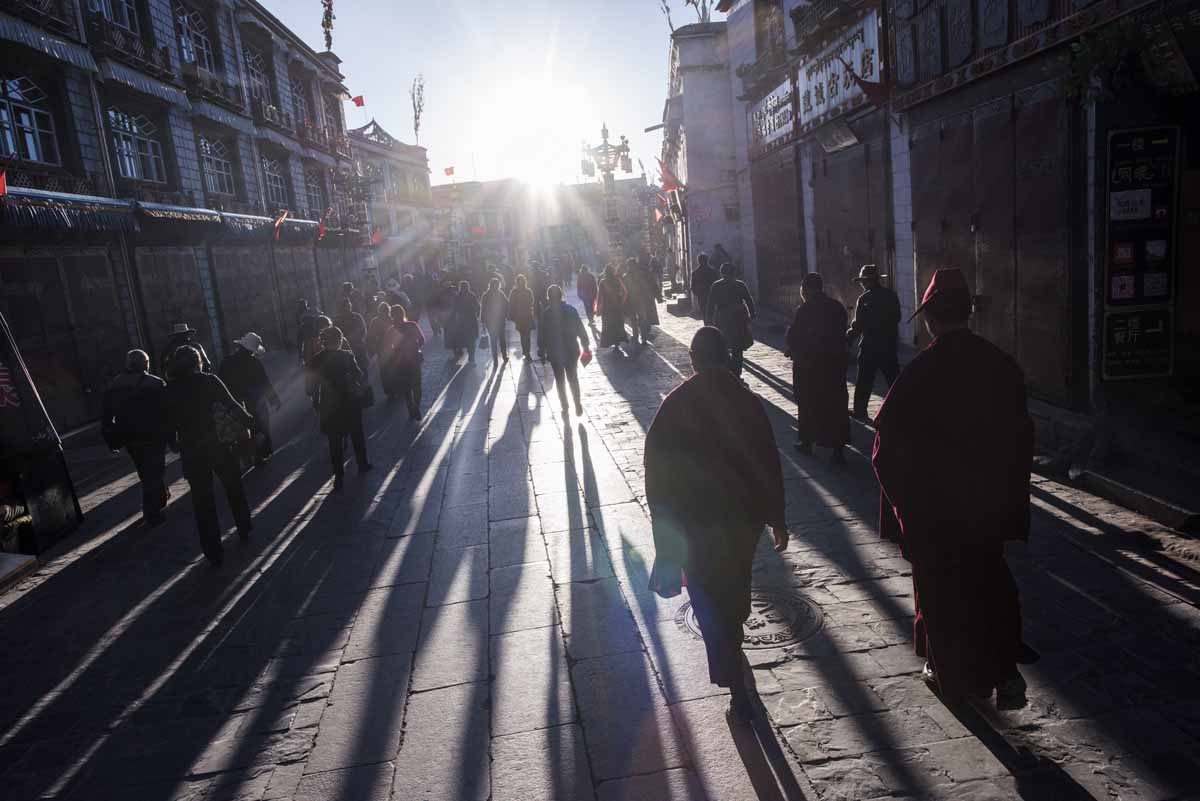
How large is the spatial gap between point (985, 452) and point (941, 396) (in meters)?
0.30

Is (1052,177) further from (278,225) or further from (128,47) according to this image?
(278,225)

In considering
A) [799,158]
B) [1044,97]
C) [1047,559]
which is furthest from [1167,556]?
[799,158]

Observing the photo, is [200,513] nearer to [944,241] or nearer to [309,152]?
[944,241]

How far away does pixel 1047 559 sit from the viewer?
5.20 metres

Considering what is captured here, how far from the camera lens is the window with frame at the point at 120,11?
648 inches

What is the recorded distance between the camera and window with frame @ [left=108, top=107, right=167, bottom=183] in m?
16.5

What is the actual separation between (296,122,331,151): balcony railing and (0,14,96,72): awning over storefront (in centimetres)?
1420

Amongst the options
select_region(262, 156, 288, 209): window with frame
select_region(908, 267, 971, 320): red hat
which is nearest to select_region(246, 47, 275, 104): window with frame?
select_region(262, 156, 288, 209): window with frame

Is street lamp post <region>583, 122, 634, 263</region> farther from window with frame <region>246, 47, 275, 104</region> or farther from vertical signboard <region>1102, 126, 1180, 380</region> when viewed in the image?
vertical signboard <region>1102, 126, 1180, 380</region>

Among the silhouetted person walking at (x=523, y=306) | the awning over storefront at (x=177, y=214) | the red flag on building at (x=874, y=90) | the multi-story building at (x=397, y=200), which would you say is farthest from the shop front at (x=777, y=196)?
the multi-story building at (x=397, y=200)

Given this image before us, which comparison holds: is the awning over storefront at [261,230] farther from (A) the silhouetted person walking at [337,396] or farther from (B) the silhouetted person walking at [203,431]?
(B) the silhouetted person walking at [203,431]

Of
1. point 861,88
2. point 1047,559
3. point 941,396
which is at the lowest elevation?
point 1047,559

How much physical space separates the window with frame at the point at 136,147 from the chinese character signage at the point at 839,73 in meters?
13.6

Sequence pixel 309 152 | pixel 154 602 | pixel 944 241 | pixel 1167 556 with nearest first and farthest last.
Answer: pixel 1167 556
pixel 154 602
pixel 944 241
pixel 309 152
